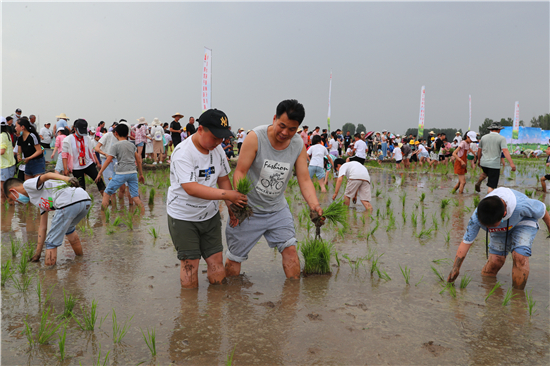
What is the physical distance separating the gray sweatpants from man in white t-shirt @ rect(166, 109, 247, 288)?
0.46 ft

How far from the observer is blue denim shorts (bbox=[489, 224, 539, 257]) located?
12.2 feet

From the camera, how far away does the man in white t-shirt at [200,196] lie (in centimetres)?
330

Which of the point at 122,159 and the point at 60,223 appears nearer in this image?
the point at 60,223

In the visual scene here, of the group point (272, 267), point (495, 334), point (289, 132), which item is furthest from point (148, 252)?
point (495, 334)

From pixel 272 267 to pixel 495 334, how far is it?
2.20 m

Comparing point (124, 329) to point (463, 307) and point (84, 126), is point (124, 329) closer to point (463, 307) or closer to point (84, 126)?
point (463, 307)

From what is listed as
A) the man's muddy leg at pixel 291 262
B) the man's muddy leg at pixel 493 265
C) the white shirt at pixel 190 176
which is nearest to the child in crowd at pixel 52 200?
the white shirt at pixel 190 176

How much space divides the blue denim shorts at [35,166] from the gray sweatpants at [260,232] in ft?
17.5

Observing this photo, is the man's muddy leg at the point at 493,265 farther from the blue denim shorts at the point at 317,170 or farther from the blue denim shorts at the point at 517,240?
the blue denim shorts at the point at 317,170

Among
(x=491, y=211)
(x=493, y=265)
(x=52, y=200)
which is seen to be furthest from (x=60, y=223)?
(x=493, y=265)

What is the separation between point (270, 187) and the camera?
3688mm

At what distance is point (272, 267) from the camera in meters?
4.39

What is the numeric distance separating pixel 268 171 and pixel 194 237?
0.88m

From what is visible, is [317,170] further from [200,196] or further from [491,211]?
[200,196]
